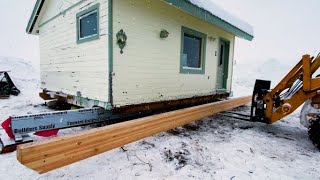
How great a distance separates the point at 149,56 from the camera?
18.4 feet

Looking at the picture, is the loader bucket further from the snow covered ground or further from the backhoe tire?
the backhoe tire

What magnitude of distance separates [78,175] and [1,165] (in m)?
1.32

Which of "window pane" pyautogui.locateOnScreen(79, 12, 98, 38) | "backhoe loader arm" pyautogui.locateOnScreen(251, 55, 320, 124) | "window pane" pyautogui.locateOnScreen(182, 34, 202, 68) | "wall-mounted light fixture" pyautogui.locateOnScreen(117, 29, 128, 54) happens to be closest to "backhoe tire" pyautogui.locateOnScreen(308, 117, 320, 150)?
"backhoe loader arm" pyautogui.locateOnScreen(251, 55, 320, 124)

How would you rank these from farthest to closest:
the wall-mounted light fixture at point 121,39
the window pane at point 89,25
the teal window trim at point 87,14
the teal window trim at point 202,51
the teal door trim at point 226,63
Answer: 1. the teal door trim at point 226,63
2. the teal window trim at point 202,51
3. the window pane at point 89,25
4. the teal window trim at point 87,14
5. the wall-mounted light fixture at point 121,39

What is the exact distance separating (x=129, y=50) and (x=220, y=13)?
4.17 m

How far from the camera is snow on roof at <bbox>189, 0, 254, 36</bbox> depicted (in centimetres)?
602

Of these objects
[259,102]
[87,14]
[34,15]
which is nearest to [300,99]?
[259,102]

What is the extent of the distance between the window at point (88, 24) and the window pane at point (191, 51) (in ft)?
10.7

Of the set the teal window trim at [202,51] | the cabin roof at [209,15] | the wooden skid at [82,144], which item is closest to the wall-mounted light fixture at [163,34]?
the cabin roof at [209,15]

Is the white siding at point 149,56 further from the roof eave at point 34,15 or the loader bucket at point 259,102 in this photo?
the roof eave at point 34,15

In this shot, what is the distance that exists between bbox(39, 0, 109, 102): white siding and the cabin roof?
55 centimetres

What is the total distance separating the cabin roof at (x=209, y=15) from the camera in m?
5.40

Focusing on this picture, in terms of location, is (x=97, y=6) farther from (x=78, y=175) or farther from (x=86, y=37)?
(x=78, y=175)

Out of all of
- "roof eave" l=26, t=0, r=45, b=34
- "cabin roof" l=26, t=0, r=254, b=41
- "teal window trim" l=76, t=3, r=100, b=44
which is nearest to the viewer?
"teal window trim" l=76, t=3, r=100, b=44
